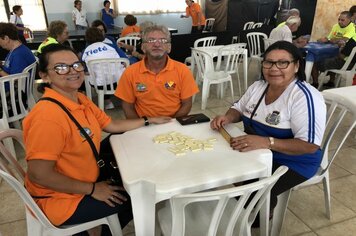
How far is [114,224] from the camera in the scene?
1.38 meters

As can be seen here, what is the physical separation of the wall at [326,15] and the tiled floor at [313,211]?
5.32 m

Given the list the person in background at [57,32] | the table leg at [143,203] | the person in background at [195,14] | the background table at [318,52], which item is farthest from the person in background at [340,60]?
the person in background at [195,14]

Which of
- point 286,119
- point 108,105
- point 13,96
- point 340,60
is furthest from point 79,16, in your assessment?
point 286,119

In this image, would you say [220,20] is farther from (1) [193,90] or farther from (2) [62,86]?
(2) [62,86]

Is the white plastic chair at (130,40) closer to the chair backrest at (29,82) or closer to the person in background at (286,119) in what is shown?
the chair backrest at (29,82)

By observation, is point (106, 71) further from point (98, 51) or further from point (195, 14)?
point (195, 14)

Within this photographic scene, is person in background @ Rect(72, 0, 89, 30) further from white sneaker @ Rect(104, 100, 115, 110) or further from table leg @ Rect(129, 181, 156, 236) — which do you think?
table leg @ Rect(129, 181, 156, 236)

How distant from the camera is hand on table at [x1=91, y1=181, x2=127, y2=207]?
130 cm

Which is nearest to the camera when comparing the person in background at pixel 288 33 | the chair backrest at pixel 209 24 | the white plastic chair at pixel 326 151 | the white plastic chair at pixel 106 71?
the white plastic chair at pixel 326 151

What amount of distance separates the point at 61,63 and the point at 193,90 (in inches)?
40.5


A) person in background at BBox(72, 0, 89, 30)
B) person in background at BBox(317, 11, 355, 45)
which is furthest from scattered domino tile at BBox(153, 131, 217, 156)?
person in background at BBox(72, 0, 89, 30)

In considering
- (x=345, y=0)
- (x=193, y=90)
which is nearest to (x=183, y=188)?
(x=193, y=90)

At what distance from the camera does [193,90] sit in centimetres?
209

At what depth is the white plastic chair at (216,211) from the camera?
2.91 feet
